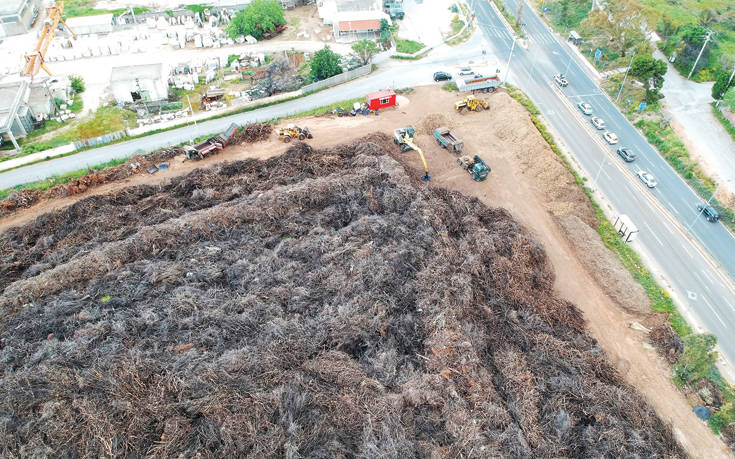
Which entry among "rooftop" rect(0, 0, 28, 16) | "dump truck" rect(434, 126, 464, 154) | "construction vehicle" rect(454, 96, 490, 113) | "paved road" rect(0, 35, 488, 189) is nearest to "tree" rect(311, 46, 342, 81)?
"paved road" rect(0, 35, 488, 189)

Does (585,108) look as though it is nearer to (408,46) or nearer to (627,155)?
(627,155)

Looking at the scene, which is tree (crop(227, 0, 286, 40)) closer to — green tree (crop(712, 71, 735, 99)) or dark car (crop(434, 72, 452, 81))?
dark car (crop(434, 72, 452, 81))

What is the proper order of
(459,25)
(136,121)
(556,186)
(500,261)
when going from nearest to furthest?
(500,261), (556,186), (136,121), (459,25)

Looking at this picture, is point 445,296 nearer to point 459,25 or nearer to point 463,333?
point 463,333

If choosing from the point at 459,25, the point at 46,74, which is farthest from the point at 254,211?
the point at 459,25

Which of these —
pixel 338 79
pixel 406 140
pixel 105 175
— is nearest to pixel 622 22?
pixel 406 140
